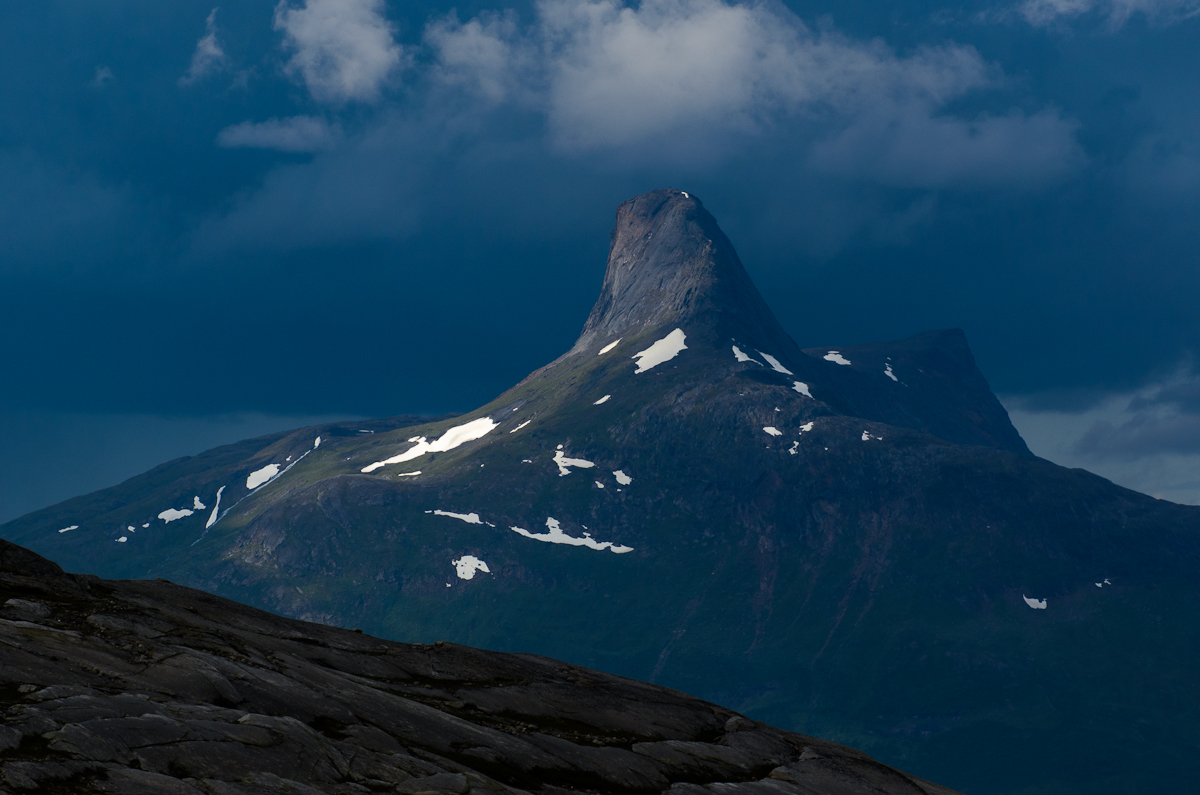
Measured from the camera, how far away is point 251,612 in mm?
83375

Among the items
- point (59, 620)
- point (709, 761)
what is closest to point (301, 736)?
point (59, 620)

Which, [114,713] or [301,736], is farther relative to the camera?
[301,736]

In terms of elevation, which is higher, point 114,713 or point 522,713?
point 114,713

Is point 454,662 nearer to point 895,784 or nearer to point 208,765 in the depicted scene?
point 895,784

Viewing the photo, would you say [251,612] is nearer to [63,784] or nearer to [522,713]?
[522,713]

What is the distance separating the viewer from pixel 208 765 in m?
44.1

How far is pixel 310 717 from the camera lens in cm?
5538

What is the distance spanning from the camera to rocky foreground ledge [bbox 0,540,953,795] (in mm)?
43812

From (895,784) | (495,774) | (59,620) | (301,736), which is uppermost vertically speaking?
(59,620)

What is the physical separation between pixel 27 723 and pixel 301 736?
11.2 metres

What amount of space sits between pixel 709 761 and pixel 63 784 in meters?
41.5

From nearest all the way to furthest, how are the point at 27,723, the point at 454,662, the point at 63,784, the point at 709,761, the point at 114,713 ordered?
the point at 63,784, the point at 27,723, the point at 114,713, the point at 709,761, the point at 454,662

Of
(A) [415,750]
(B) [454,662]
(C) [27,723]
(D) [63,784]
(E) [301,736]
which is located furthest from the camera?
(B) [454,662]

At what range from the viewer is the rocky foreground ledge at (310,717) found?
43.8m
